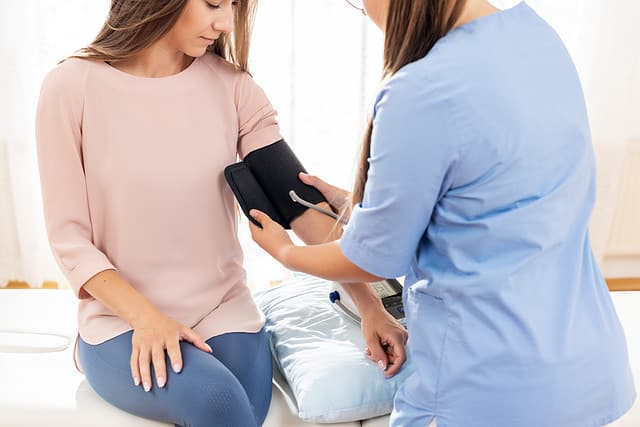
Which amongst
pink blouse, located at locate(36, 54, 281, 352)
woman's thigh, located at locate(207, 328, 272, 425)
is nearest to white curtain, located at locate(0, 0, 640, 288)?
pink blouse, located at locate(36, 54, 281, 352)

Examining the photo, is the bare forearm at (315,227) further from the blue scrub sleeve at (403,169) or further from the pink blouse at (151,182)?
the blue scrub sleeve at (403,169)

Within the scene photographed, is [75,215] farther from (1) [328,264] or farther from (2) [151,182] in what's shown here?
(1) [328,264]

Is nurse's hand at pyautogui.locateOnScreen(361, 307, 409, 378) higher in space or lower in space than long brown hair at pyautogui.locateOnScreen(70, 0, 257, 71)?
lower

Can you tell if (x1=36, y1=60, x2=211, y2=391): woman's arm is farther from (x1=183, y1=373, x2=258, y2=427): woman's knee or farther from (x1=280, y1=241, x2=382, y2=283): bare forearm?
(x1=280, y1=241, x2=382, y2=283): bare forearm

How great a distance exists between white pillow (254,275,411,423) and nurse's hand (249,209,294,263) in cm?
25

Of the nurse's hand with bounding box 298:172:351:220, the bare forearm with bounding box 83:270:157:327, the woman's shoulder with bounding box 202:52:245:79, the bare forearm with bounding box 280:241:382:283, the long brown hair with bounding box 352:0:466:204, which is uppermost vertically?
the long brown hair with bounding box 352:0:466:204

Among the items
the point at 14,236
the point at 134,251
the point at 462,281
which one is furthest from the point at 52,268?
the point at 462,281

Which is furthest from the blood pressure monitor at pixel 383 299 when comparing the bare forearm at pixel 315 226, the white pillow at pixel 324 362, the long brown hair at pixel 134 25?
the long brown hair at pixel 134 25

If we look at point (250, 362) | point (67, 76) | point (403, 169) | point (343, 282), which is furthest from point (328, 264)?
point (67, 76)

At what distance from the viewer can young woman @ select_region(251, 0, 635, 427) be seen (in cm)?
104

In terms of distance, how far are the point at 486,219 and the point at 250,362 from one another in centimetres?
60

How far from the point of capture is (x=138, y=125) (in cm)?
149

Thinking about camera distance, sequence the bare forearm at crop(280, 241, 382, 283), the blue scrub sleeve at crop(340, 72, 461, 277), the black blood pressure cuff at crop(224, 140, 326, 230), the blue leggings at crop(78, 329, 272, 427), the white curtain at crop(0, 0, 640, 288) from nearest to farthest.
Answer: the blue scrub sleeve at crop(340, 72, 461, 277)
the bare forearm at crop(280, 241, 382, 283)
the blue leggings at crop(78, 329, 272, 427)
the black blood pressure cuff at crop(224, 140, 326, 230)
the white curtain at crop(0, 0, 640, 288)

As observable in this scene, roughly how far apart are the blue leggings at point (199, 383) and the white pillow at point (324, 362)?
0.23 feet
